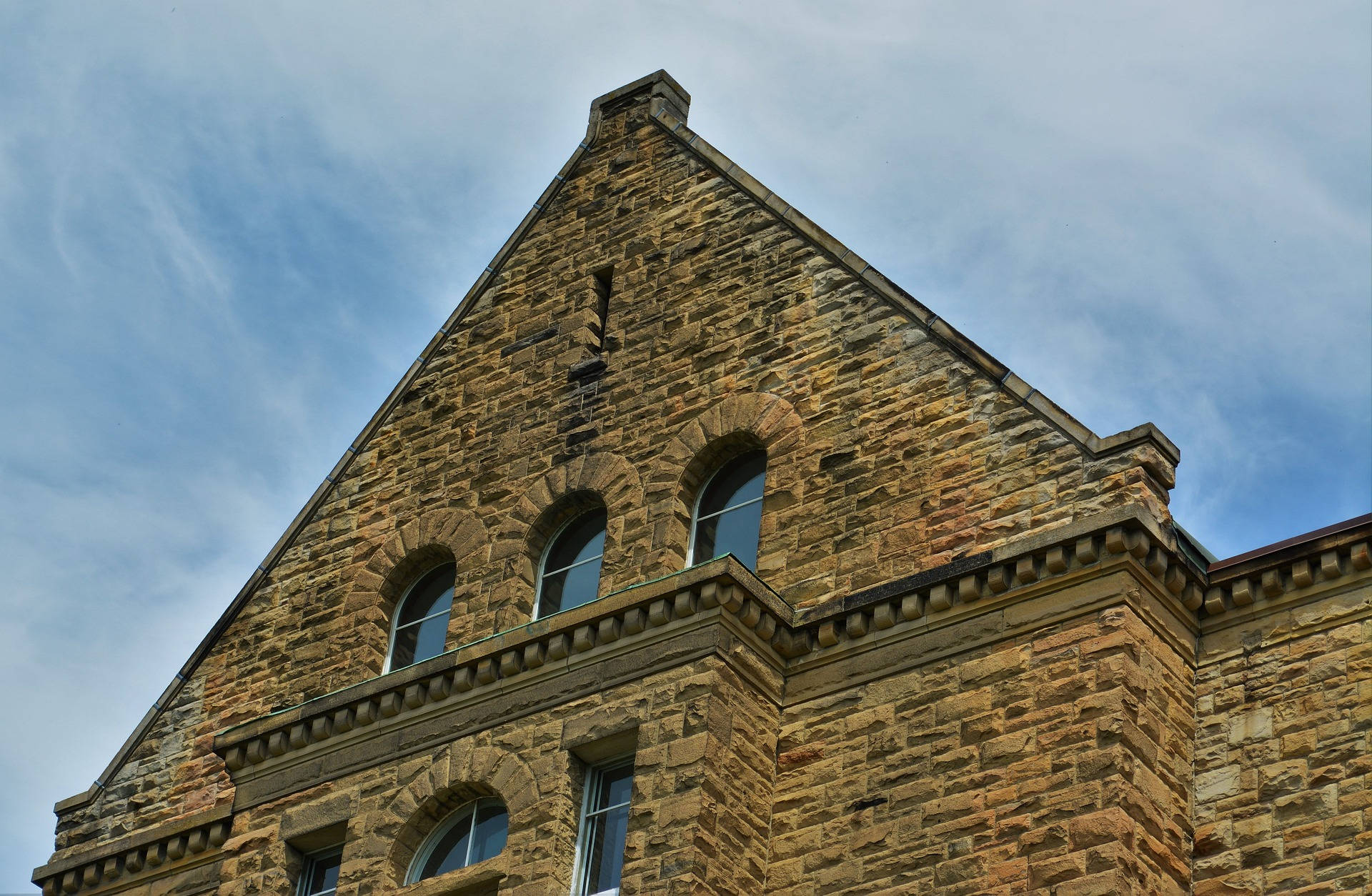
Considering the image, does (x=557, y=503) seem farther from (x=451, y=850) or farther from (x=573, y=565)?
(x=451, y=850)

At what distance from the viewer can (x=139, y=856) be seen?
2395 cm

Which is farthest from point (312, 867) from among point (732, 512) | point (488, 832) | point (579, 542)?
point (732, 512)

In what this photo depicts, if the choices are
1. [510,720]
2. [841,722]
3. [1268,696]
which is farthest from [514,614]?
[1268,696]

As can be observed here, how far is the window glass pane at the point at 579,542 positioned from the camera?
22.9 m

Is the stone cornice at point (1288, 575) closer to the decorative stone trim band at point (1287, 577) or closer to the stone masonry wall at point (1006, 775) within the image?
the decorative stone trim band at point (1287, 577)

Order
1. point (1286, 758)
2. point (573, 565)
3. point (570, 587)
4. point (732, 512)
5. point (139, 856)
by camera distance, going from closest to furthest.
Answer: point (1286, 758) → point (732, 512) → point (570, 587) → point (573, 565) → point (139, 856)

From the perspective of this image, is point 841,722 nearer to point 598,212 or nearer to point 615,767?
point 615,767

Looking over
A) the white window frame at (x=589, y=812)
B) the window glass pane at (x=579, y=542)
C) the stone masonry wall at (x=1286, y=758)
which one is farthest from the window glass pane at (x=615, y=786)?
the stone masonry wall at (x=1286, y=758)

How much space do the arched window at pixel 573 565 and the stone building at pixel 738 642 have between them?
4cm

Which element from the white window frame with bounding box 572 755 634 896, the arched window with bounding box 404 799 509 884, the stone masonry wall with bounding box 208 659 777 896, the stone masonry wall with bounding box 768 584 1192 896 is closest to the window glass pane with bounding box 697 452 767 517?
the stone masonry wall with bounding box 208 659 777 896

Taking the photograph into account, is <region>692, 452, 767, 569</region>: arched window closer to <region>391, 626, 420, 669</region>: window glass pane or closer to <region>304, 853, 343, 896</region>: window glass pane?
<region>391, 626, 420, 669</region>: window glass pane

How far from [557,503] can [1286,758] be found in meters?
7.75

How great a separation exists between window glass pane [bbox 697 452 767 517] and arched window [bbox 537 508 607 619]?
1.12 metres

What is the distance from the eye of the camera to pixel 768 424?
22062mm
